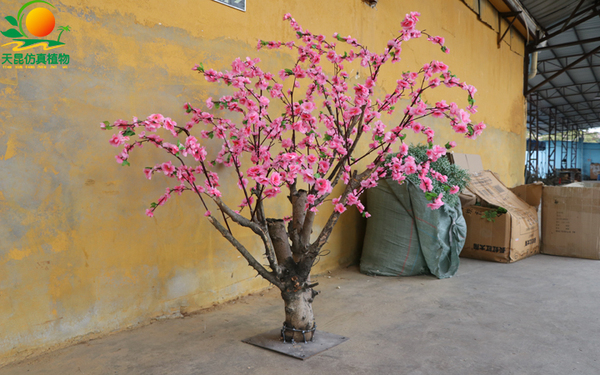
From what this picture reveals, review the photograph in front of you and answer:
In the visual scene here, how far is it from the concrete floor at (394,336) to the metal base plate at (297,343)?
43mm

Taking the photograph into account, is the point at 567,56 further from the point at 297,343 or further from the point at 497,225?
the point at 297,343

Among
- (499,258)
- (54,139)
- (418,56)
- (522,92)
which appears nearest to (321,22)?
(418,56)

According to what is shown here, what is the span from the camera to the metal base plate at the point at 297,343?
2018mm

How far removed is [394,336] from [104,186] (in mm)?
1695

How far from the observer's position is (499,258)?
13.6 ft

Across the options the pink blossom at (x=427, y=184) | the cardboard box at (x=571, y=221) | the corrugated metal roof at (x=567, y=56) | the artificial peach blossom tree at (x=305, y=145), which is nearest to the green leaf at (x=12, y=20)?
the artificial peach blossom tree at (x=305, y=145)

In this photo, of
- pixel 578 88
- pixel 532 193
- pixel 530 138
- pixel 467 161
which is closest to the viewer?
pixel 532 193

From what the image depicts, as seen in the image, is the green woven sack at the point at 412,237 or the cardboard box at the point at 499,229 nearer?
the green woven sack at the point at 412,237

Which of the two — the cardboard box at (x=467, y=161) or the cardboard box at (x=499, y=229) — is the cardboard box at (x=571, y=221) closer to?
the cardboard box at (x=499, y=229)

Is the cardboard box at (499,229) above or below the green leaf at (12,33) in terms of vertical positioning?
below

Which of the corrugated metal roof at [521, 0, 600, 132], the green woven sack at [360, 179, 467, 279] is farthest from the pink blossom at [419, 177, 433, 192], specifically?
the corrugated metal roof at [521, 0, 600, 132]

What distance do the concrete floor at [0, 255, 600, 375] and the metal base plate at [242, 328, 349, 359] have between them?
43 mm

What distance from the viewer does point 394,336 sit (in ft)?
7.39

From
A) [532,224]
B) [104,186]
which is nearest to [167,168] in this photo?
[104,186]
